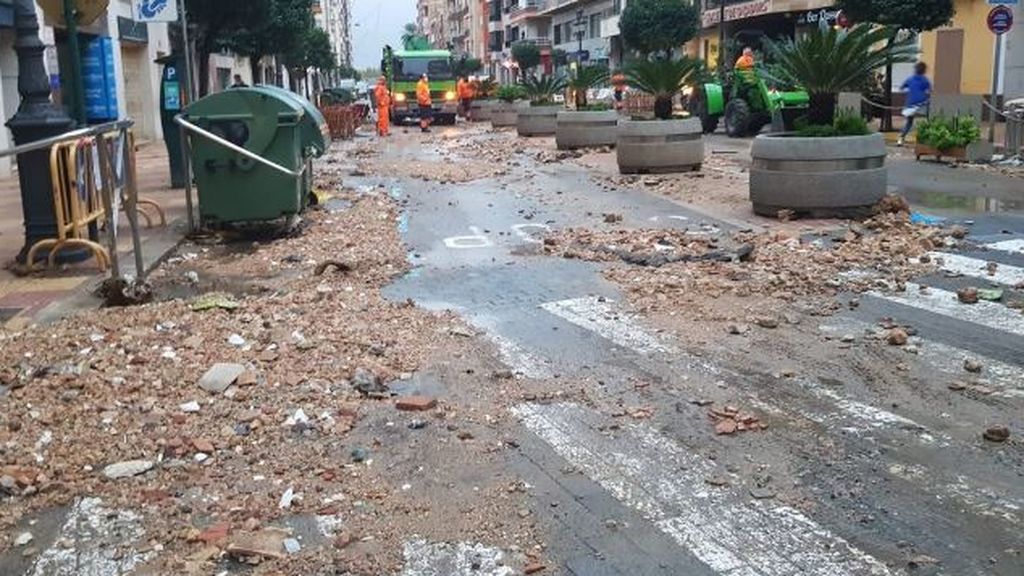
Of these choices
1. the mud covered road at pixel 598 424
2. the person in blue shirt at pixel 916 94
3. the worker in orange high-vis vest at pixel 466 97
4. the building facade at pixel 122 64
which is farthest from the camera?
the worker in orange high-vis vest at pixel 466 97

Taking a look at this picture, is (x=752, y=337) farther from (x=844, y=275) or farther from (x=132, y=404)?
(x=132, y=404)

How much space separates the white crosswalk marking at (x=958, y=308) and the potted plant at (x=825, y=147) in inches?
135

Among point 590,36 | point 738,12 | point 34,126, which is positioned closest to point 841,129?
point 34,126

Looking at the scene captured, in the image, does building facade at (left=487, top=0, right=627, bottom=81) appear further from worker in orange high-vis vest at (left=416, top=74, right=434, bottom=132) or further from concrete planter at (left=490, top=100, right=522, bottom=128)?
concrete planter at (left=490, top=100, right=522, bottom=128)

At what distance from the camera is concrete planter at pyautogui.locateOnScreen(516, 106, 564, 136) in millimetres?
29109

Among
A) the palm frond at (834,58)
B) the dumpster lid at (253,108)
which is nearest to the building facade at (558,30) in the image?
the palm frond at (834,58)

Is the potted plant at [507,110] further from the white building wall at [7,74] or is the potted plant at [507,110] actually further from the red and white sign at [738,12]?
the white building wall at [7,74]

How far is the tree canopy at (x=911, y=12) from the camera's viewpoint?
24047 millimetres

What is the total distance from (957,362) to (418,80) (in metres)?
38.4

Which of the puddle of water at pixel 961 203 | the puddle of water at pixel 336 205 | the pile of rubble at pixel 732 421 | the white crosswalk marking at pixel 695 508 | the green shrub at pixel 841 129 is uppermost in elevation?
the green shrub at pixel 841 129

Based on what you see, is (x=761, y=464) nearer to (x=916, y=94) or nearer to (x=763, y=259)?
(x=763, y=259)

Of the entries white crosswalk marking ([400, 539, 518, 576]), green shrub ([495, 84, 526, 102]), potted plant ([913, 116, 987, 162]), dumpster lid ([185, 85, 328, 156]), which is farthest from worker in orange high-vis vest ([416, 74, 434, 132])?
white crosswalk marking ([400, 539, 518, 576])

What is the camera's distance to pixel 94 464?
4.86 metres

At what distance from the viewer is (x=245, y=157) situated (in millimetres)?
11289
